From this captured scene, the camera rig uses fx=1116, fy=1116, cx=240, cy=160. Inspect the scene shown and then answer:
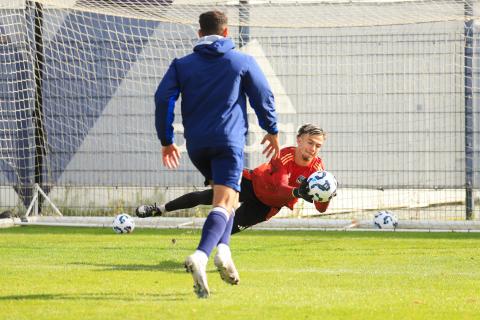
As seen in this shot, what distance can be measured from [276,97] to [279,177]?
6.45m

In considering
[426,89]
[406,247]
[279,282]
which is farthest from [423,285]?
[426,89]

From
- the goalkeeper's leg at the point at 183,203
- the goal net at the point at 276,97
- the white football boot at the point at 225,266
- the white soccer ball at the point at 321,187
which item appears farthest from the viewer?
the goal net at the point at 276,97

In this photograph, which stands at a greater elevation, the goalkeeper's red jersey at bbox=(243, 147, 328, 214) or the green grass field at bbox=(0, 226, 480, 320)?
the goalkeeper's red jersey at bbox=(243, 147, 328, 214)

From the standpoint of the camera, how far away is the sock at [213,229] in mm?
6391

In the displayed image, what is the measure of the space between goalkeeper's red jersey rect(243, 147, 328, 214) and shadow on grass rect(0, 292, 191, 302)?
2.27m

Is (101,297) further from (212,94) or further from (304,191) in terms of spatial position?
(304,191)

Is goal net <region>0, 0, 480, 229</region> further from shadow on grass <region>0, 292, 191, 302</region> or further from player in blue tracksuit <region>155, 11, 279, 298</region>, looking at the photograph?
shadow on grass <region>0, 292, 191, 302</region>

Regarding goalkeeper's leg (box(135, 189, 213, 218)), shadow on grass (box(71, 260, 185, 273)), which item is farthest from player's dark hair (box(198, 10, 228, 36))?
goalkeeper's leg (box(135, 189, 213, 218))

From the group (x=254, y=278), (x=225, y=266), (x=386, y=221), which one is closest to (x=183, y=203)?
(x=254, y=278)

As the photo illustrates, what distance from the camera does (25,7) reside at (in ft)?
50.0

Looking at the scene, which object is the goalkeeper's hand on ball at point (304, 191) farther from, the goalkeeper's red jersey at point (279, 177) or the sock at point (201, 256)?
the sock at point (201, 256)

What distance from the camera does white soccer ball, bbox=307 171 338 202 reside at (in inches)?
320

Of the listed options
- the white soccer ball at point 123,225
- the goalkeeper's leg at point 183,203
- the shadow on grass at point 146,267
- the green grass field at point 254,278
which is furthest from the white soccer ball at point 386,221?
the shadow on grass at point 146,267

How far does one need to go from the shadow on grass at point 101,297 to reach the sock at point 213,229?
0.35 m
